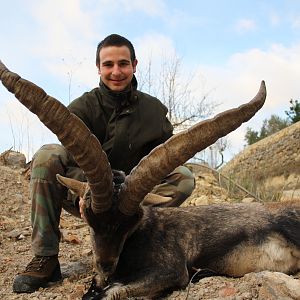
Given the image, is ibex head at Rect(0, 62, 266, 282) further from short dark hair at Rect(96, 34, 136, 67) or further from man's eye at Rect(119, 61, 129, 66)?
short dark hair at Rect(96, 34, 136, 67)

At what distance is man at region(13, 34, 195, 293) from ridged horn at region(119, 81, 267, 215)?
1149 mm

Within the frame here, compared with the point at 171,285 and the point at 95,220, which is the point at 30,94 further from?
the point at 171,285

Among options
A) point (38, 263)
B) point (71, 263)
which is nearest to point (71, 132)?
point (38, 263)

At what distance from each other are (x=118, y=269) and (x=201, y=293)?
76 cm

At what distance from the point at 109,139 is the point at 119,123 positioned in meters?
0.21

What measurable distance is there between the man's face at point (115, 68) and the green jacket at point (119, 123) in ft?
0.25

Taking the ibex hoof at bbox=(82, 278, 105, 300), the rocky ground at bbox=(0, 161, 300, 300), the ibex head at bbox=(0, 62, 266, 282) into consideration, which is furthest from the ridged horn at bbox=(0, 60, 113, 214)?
the rocky ground at bbox=(0, 161, 300, 300)

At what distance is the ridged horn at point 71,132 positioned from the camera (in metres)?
3.78

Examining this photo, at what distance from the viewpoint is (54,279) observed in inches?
211

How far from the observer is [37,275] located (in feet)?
16.9

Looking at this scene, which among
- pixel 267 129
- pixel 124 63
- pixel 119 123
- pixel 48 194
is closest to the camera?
pixel 48 194

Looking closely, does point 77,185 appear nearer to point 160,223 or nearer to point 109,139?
point 160,223

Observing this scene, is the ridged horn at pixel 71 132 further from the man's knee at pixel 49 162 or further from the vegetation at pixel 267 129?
the vegetation at pixel 267 129

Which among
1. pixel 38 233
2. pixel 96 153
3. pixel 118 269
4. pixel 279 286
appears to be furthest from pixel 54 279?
pixel 279 286
